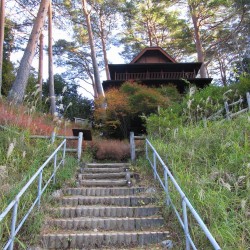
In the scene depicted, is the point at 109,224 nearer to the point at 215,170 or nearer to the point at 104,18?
the point at 215,170

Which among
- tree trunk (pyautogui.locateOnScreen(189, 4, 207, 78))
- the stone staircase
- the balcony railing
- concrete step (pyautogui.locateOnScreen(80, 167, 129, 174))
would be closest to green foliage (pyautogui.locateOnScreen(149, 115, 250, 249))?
the stone staircase

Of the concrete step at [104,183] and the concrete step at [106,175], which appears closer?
the concrete step at [104,183]

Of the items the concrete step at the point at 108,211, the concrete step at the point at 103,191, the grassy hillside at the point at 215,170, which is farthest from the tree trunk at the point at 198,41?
the concrete step at the point at 108,211

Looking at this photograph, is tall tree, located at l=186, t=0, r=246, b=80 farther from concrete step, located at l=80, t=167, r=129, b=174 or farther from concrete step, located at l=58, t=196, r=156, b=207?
concrete step, located at l=58, t=196, r=156, b=207

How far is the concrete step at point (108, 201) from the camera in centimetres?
565

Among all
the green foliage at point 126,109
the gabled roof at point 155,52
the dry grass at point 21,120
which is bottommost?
the dry grass at point 21,120

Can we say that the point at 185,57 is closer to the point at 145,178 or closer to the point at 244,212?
the point at 145,178

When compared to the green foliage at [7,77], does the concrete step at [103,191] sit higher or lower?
lower

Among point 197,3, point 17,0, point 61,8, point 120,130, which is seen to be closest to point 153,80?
point 120,130

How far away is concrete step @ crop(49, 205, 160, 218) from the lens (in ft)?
17.0

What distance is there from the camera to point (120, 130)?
1337cm

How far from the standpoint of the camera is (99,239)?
434 centimetres

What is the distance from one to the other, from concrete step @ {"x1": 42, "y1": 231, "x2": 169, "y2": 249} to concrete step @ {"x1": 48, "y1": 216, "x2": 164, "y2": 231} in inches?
12.7

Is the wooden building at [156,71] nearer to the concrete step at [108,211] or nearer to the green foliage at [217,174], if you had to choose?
the green foliage at [217,174]
